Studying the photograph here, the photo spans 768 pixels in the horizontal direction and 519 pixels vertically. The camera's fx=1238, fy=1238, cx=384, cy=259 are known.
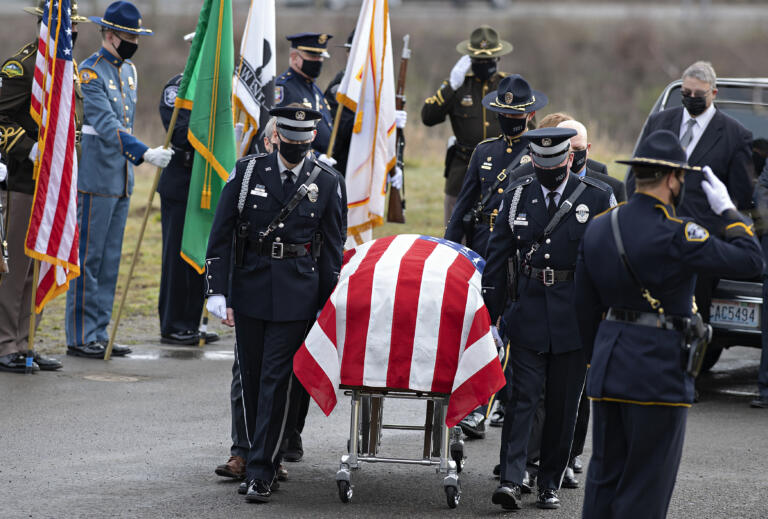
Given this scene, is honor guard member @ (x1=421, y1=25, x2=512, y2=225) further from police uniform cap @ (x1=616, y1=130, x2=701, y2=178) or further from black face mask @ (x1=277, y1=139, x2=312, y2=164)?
police uniform cap @ (x1=616, y1=130, x2=701, y2=178)

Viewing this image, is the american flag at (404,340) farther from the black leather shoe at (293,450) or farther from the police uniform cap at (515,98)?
the police uniform cap at (515,98)

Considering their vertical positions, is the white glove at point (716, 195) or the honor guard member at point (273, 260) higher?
the white glove at point (716, 195)

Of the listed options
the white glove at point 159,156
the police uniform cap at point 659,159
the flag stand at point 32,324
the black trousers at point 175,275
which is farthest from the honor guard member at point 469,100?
the police uniform cap at point 659,159

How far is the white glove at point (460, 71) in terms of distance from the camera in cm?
1085

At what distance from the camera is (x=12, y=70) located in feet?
30.6

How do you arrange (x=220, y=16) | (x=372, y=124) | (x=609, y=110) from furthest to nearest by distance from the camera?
1. (x=609, y=110)
2. (x=372, y=124)
3. (x=220, y=16)

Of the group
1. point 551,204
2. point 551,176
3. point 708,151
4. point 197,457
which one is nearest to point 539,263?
point 551,204

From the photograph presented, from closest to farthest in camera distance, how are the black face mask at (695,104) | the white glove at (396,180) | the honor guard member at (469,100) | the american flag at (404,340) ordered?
1. the american flag at (404,340)
2. the black face mask at (695,104)
3. the honor guard member at (469,100)
4. the white glove at (396,180)

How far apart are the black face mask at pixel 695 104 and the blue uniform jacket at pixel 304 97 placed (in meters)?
2.88

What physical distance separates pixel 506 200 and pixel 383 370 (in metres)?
1.18

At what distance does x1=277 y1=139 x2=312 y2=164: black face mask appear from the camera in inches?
264

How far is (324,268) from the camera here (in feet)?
22.5

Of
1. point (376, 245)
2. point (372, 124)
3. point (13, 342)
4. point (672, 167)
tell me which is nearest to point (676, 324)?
point (672, 167)

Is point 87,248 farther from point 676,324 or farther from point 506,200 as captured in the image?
point 676,324
